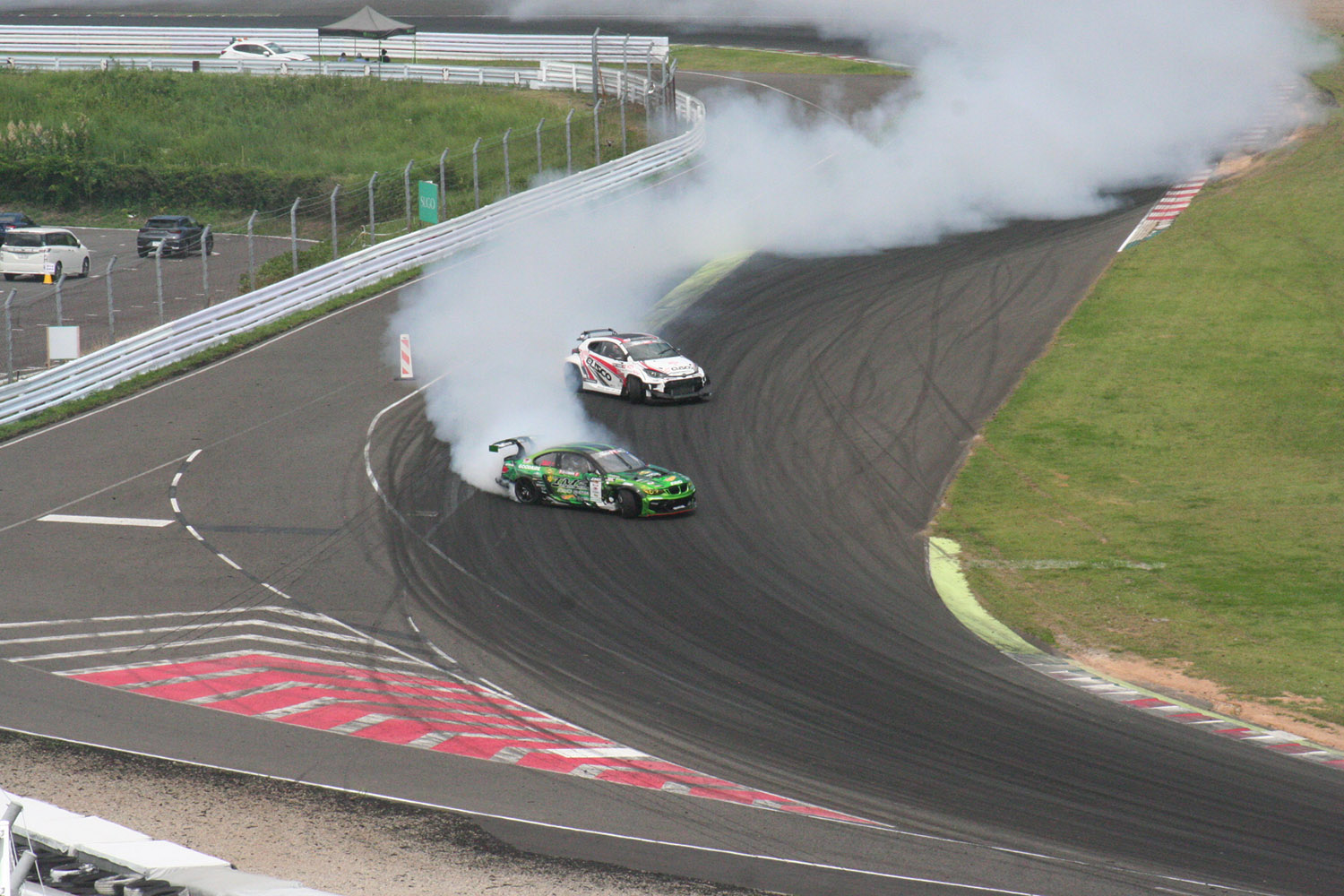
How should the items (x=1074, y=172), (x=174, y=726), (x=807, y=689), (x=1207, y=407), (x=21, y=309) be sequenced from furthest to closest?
1. (x=1074, y=172)
2. (x=21, y=309)
3. (x=1207, y=407)
4. (x=807, y=689)
5. (x=174, y=726)

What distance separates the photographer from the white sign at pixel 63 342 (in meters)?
30.0

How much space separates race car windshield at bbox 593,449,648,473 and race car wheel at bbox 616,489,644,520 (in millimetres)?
438

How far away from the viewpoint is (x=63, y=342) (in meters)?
30.0

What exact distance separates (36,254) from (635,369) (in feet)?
74.9

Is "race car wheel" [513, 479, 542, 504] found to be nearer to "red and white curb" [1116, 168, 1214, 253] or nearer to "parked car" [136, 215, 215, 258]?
"red and white curb" [1116, 168, 1214, 253]

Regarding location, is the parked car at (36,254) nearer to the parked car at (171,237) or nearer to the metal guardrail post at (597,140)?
the parked car at (171,237)

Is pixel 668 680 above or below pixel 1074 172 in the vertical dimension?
below

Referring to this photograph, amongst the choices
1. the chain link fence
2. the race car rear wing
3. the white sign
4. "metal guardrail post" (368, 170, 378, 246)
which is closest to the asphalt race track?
the race car rear wing

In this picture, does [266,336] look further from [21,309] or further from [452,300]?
[21,309]

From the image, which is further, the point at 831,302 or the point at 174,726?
the point at 831,302

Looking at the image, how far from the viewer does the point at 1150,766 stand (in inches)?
544

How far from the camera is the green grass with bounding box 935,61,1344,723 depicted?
59.7 ft

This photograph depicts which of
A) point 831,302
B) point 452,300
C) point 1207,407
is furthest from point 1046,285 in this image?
point 452,300

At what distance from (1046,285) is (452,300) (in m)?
14.7
